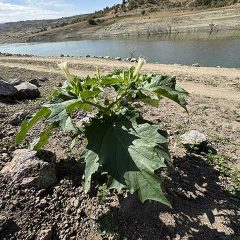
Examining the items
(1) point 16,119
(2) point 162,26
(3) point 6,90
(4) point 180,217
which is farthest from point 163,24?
(4) point 180,217

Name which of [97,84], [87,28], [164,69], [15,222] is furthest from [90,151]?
[87,28]

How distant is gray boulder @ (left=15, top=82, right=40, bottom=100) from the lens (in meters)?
8.10

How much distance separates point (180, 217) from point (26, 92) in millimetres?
5301

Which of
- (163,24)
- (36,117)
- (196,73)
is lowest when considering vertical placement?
(163,24)

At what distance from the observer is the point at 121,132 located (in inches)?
126

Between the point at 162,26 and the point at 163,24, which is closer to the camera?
the point at 162,26

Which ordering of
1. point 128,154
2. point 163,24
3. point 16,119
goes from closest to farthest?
point 128,154, point 16,119, point 163,24

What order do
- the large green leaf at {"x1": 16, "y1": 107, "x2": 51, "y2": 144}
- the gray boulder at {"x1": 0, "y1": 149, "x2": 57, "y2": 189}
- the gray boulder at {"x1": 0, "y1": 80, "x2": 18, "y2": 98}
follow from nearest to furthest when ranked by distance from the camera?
1. the large green leaf at {"x1": 16, "y1": 107, "x2": 51, "y2": 144}
2. the gray boulder at {"x1": 0, "y1": 149, "x2": 57, "y2": 189}
3. the gray boulder at {"x1": 0, "y1": 80, "x2": 18, "y2": 98}

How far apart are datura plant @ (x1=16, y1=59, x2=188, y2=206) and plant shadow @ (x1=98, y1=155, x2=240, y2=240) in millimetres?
860

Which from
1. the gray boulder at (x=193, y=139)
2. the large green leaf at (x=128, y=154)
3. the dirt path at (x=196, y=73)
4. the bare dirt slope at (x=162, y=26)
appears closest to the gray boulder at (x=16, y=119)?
the gray boulder at (x=193, y=139)

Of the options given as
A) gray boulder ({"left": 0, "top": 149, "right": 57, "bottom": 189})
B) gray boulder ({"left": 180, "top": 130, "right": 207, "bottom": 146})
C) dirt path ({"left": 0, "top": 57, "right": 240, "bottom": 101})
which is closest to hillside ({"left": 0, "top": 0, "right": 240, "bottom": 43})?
dirt path ({"left": 0, "top": 57, "right": 240, "bottom": 101})

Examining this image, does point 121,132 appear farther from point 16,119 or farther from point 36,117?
point 16,119

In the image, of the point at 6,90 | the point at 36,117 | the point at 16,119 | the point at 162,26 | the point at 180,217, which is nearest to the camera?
the point at 36,117

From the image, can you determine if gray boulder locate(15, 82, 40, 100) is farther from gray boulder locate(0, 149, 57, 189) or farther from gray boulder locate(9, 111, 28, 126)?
gray boulder locate(0, 149, 57, 189)
